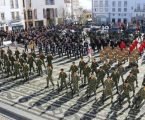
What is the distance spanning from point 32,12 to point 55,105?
44230 millimetres

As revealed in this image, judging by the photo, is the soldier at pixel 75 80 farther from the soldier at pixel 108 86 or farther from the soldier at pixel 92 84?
the soldier at pixel 108 86

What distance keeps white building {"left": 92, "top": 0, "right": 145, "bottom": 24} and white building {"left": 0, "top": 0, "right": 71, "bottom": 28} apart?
6.64m

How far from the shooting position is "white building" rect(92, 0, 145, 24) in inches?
2537

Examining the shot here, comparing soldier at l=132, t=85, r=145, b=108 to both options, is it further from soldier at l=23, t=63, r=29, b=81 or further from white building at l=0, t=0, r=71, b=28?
white building at l=0, t=0, r=71, b=28

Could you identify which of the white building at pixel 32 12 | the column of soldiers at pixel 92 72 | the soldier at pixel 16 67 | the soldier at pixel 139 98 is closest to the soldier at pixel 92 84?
the column of soldiers at pixel 92 72

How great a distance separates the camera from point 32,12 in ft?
201

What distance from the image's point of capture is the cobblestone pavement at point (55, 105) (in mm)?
17438

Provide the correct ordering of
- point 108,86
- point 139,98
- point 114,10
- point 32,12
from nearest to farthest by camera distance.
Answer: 1. point 139,98
2. point 108,86
3. point 32,12
4. point 114,10

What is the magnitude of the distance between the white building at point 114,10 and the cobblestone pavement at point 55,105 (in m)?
42.9

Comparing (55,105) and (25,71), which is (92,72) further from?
(25,71)

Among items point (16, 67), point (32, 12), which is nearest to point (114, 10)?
point (32, 12)

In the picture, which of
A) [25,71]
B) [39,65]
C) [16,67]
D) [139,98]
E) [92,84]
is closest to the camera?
[139,98]

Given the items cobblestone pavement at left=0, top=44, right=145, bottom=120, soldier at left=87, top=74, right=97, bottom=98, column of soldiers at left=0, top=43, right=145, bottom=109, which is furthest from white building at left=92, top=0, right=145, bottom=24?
soldier at left=87, top=74, right=97, bottom=98

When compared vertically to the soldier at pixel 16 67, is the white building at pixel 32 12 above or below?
above
